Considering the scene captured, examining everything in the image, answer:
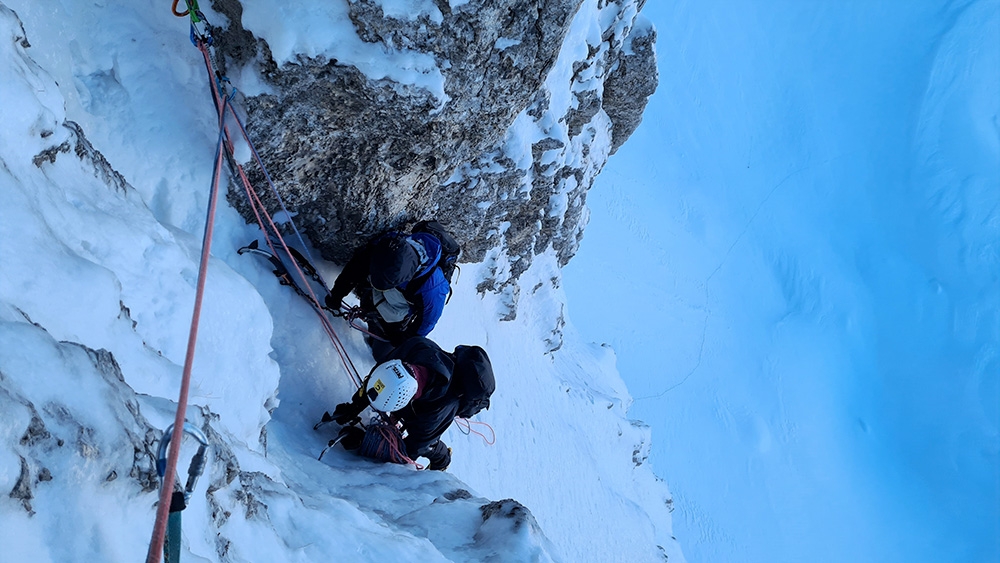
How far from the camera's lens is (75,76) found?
349cm

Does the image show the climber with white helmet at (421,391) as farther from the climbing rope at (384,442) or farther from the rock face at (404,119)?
the rock face at (404,119)

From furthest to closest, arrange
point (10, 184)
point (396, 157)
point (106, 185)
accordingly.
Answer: point (396, 157), point (106, 185), point (10, 184)

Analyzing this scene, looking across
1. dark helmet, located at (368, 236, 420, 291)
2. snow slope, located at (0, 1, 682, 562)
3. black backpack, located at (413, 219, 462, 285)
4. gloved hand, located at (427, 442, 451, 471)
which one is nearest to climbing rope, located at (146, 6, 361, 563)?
snow slope, located at (0, 1, 682, 562)

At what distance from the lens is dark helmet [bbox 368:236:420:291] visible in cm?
429

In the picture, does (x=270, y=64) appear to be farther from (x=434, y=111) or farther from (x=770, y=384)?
(x=770, y=384)

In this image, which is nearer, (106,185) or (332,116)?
(106,185)

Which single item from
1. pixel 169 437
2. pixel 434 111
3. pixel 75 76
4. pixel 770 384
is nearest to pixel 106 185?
pixel 75 76

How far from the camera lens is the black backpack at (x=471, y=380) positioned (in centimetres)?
420

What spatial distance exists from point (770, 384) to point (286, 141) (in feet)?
51.7

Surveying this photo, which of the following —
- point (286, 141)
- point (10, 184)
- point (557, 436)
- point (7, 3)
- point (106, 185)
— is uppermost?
point (557, 436)

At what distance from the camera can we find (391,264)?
4.29m

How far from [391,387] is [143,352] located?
1573mm

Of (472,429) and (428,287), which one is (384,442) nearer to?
(428,287)

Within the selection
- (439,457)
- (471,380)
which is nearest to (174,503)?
(471,380)
